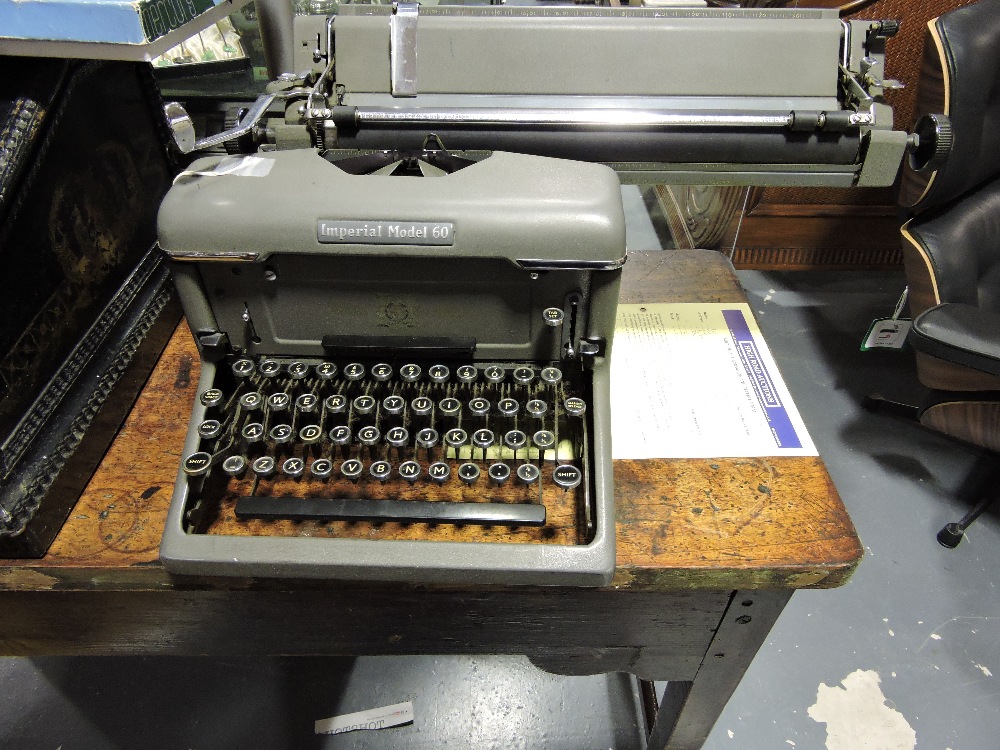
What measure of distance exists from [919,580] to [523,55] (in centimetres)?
159

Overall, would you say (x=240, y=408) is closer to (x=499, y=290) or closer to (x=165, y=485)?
(x=165, y=485)

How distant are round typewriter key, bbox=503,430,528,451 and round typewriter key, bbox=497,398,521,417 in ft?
0.09

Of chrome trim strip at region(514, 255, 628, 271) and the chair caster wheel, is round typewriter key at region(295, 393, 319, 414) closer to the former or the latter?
chrome trim strip at region(514, 255, 628, 271)

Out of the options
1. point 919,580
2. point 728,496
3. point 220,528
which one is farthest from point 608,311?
point 919,580

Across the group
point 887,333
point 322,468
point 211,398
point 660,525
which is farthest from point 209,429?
point 887,333

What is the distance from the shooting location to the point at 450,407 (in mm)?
861

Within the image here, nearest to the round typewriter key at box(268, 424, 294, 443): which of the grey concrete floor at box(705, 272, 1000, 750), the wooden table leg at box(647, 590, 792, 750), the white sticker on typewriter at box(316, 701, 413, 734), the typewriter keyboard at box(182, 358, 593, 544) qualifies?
the typewriter keyboard at box(182, 358, 593, 544)

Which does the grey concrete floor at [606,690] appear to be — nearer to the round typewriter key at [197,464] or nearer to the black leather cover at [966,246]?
the black leather cover at [966,246]

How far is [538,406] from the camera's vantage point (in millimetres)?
863

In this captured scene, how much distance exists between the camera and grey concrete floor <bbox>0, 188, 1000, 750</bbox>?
54.4 inches

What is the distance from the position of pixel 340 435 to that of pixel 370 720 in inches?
35.4

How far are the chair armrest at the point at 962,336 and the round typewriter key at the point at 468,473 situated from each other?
37.6 inches

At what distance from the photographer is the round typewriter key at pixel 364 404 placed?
2.81ft

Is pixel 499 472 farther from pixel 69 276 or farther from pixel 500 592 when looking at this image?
pixel 69 276
